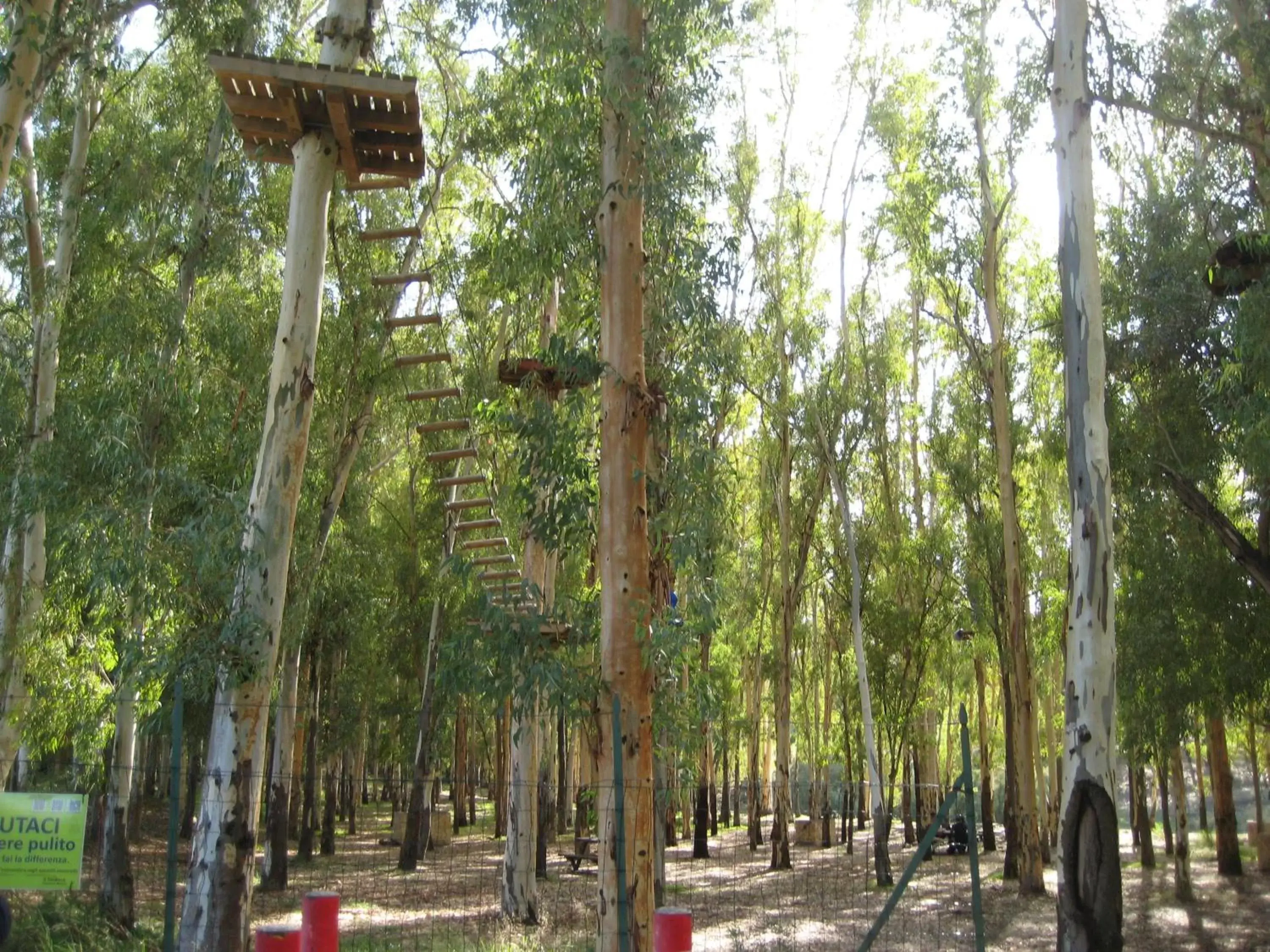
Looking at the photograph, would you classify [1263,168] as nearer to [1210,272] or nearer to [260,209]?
[1210,272]

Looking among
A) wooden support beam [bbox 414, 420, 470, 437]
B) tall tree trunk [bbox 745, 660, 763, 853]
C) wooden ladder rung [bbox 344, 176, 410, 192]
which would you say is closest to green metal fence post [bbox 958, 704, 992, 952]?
wooden support beam [bbox 414, 420, 470, 437]

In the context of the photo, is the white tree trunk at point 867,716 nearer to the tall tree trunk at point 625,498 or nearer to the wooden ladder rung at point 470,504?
the wooden ladder rung at point 470,504

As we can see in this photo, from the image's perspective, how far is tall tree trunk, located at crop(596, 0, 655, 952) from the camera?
24.6 feet

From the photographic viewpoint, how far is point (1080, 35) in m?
10.9

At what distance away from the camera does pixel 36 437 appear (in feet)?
38.9

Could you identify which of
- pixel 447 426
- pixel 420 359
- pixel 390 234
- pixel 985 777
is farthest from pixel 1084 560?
pixel 985 777

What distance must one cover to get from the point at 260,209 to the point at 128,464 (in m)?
5.22

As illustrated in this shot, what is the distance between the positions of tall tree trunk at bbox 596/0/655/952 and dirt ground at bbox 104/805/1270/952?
2.79m

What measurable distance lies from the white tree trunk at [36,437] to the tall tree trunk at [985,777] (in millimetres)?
20404

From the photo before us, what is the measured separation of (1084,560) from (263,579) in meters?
6.85

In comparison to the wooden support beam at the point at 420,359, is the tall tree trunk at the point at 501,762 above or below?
below

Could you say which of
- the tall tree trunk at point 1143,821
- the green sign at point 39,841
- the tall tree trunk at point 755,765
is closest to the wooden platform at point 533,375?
the green sign at point 39,841

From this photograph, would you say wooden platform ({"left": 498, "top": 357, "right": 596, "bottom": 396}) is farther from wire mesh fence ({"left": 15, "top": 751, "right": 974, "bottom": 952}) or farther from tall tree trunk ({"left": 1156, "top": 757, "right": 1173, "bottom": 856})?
tall tree trunk ({"left": 1156, "top": 757, "right": 1173, "bottom": 856})

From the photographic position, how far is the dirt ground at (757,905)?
13.1 meters
